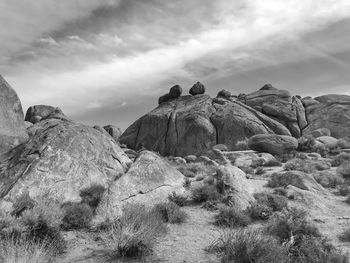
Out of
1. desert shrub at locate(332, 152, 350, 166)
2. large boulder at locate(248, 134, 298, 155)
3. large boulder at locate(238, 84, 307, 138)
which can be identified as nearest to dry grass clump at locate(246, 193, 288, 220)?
desert shrub at locate(332, 152, 350, 166)

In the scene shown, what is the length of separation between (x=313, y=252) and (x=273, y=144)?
Answer: 2600 cm

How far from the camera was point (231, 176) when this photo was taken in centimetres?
1491

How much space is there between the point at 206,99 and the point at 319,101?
20.0 m

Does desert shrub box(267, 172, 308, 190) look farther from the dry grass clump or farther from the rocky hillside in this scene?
the rocky hillside

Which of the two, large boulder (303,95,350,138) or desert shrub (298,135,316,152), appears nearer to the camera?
desert shrub (298,135,316,152)

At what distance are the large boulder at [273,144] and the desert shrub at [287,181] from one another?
15466mm

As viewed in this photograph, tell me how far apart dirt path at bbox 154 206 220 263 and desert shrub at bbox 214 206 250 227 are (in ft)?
1.16

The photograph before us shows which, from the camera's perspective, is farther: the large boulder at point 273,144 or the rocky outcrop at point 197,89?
the rocky outcrop at point 197,89

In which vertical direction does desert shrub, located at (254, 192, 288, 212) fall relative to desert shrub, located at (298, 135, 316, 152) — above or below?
above

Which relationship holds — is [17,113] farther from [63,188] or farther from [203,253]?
[203,253]

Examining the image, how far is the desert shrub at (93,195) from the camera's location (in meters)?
12.4

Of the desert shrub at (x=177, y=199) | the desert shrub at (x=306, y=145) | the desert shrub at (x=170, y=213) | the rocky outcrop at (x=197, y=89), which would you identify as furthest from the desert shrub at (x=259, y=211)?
the rocky outcrop at (x=197, y=89)

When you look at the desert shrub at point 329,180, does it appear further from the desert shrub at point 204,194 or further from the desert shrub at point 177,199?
the desert shrub at point 177,199

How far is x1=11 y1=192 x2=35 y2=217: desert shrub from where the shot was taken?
10742 millimetres
